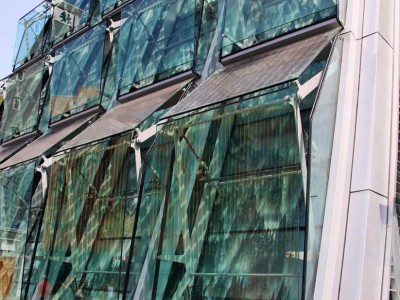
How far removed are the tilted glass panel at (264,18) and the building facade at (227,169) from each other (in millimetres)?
21

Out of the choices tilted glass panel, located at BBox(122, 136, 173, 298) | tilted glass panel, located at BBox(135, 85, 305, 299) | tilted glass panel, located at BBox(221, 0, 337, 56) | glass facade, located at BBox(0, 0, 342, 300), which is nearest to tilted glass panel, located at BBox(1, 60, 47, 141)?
glass facade, located at BBox(0, 0, 342, 300)

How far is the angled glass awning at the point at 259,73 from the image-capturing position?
293 inches

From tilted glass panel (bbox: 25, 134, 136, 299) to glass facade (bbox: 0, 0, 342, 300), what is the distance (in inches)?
1.0

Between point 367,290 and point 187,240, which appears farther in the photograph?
point 187,240

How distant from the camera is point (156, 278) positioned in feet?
25.8

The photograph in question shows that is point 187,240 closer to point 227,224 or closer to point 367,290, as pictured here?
point 227,224

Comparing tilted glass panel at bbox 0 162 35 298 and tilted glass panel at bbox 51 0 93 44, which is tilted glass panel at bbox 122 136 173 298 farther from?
tilted glass panel at bbox 51 0 93 44

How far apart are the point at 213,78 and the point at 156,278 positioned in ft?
11.1

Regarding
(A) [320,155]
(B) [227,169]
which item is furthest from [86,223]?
(A) [320,155]

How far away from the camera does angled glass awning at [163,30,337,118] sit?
7434mm

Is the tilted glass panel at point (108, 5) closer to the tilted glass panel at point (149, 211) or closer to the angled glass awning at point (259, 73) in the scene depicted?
the angled glass awning at point (259, 73)

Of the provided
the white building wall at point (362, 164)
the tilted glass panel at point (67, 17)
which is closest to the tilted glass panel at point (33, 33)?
the tilted glass panel at point (67, 17)

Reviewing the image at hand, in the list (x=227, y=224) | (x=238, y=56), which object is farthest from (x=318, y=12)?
(x=227, y=224)

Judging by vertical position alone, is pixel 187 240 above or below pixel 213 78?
below
